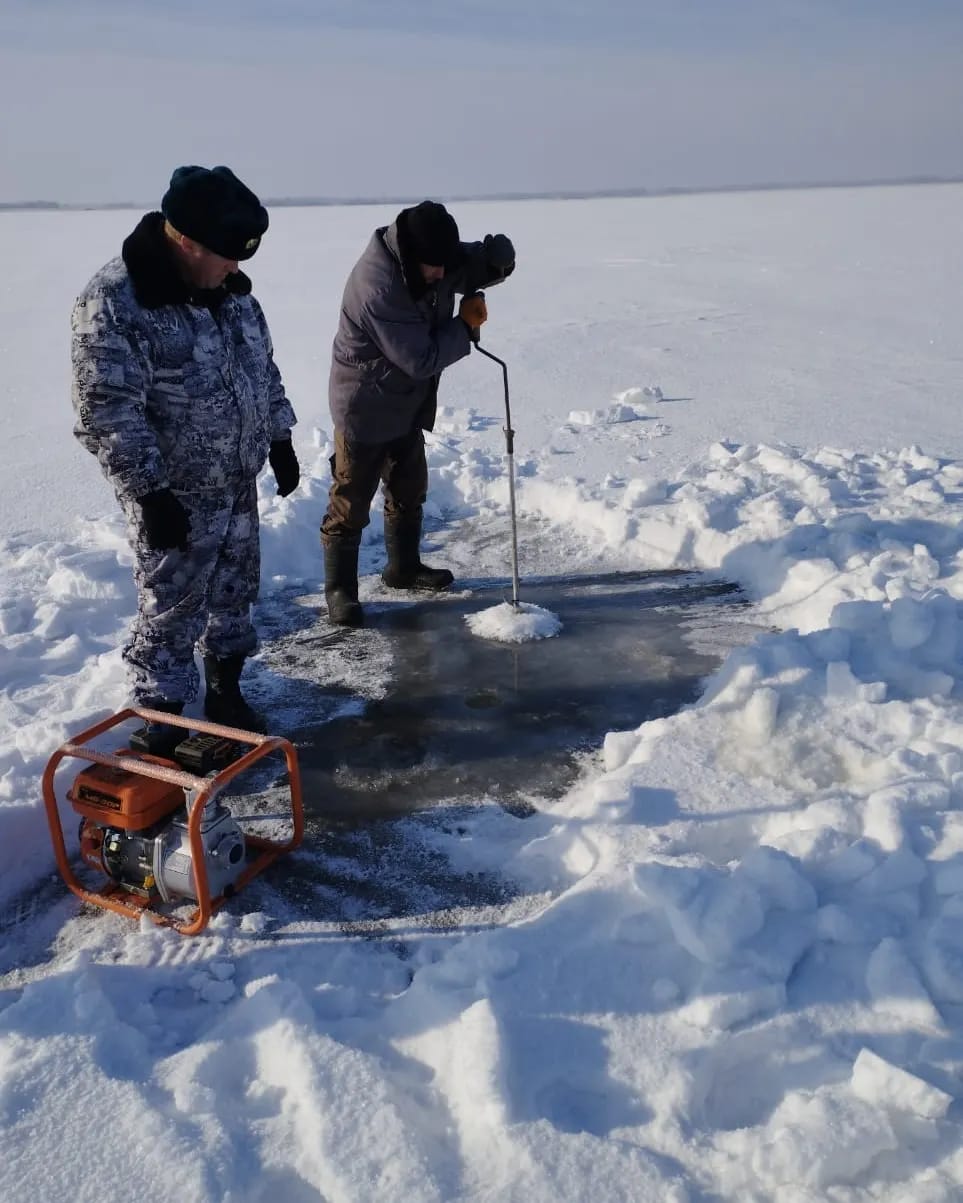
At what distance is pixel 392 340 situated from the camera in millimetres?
4422

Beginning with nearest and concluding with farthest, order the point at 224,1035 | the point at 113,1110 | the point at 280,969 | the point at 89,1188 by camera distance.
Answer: the point at 89,1188, the point at 113,1110, the point at 224,1035, the point at 280,969

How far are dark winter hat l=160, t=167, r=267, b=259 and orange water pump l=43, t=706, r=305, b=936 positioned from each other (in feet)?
4.75

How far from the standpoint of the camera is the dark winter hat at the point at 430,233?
4215 millimetres

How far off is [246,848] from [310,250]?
24.7 m

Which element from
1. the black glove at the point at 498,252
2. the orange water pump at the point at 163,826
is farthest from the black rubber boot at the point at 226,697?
the black glove at the point at 498,252

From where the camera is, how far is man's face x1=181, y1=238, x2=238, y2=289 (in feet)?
10.4

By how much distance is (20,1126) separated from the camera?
228 cm

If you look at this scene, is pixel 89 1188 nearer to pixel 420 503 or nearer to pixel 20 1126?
pixel 20 1126

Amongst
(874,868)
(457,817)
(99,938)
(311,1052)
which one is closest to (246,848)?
(99,938)

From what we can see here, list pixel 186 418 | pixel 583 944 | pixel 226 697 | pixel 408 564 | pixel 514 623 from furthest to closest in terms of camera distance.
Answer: pixel 408 564, pixel 514 623, pixel 226 697, pixel 186 418, pixel 583 944

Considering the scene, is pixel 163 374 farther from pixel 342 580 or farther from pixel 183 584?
pixel 342 580

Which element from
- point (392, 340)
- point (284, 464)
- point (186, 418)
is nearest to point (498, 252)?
point (392, 340)

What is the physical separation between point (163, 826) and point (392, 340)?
233cm

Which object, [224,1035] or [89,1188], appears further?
[224,1035]
